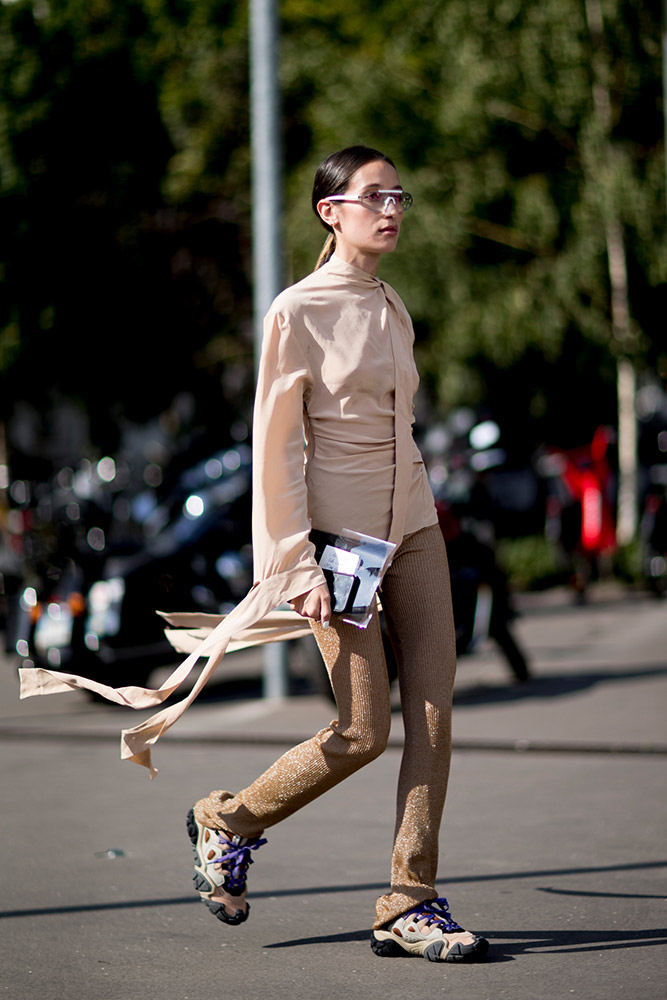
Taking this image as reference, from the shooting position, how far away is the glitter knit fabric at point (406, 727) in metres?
4.01

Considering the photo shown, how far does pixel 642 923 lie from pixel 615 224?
1530cm

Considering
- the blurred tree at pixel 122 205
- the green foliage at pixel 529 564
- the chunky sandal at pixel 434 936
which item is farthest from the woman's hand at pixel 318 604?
the green foliage at pixel 529 564

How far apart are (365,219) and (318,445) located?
23.7 inches

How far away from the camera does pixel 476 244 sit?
807 inches

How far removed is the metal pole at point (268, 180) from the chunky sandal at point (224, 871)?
5289 millimetres

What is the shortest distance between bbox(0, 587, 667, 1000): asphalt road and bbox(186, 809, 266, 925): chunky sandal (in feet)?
0.49

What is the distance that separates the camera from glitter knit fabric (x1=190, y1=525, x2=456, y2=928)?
4008 millimetres

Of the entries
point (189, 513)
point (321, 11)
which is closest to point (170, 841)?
point (189, 513)

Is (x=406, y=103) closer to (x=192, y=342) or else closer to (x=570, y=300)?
(x=570, y=300)

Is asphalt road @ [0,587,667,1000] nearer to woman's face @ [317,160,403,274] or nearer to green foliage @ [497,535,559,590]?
woman's face @ [317,160,403,274]

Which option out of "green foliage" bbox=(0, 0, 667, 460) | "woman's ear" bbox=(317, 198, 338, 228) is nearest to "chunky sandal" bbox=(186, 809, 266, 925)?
"woman's ear" bbox=(317, 198, 338, 228)

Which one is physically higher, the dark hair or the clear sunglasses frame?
the dark hair

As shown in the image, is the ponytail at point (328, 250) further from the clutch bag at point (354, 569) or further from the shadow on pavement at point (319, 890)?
the shadow on pavement at point (319, 890)

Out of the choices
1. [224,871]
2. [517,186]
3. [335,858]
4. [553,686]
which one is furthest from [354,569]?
[517,186]
